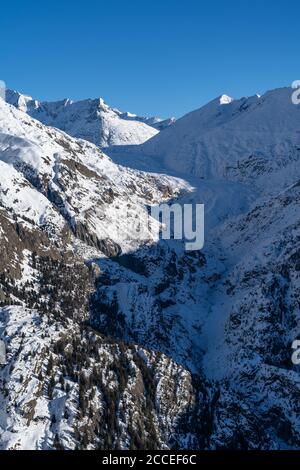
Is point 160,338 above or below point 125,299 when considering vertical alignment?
below

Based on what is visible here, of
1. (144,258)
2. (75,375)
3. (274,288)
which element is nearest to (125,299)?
(144,258)

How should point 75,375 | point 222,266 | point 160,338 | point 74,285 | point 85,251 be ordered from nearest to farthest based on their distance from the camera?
point 75,375 < point 160,338 < point 74,285 < point 85,251 < point 222,266

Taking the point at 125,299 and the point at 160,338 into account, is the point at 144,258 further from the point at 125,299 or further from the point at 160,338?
the point at 160,338

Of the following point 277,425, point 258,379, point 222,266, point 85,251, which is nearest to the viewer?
point 277,425
